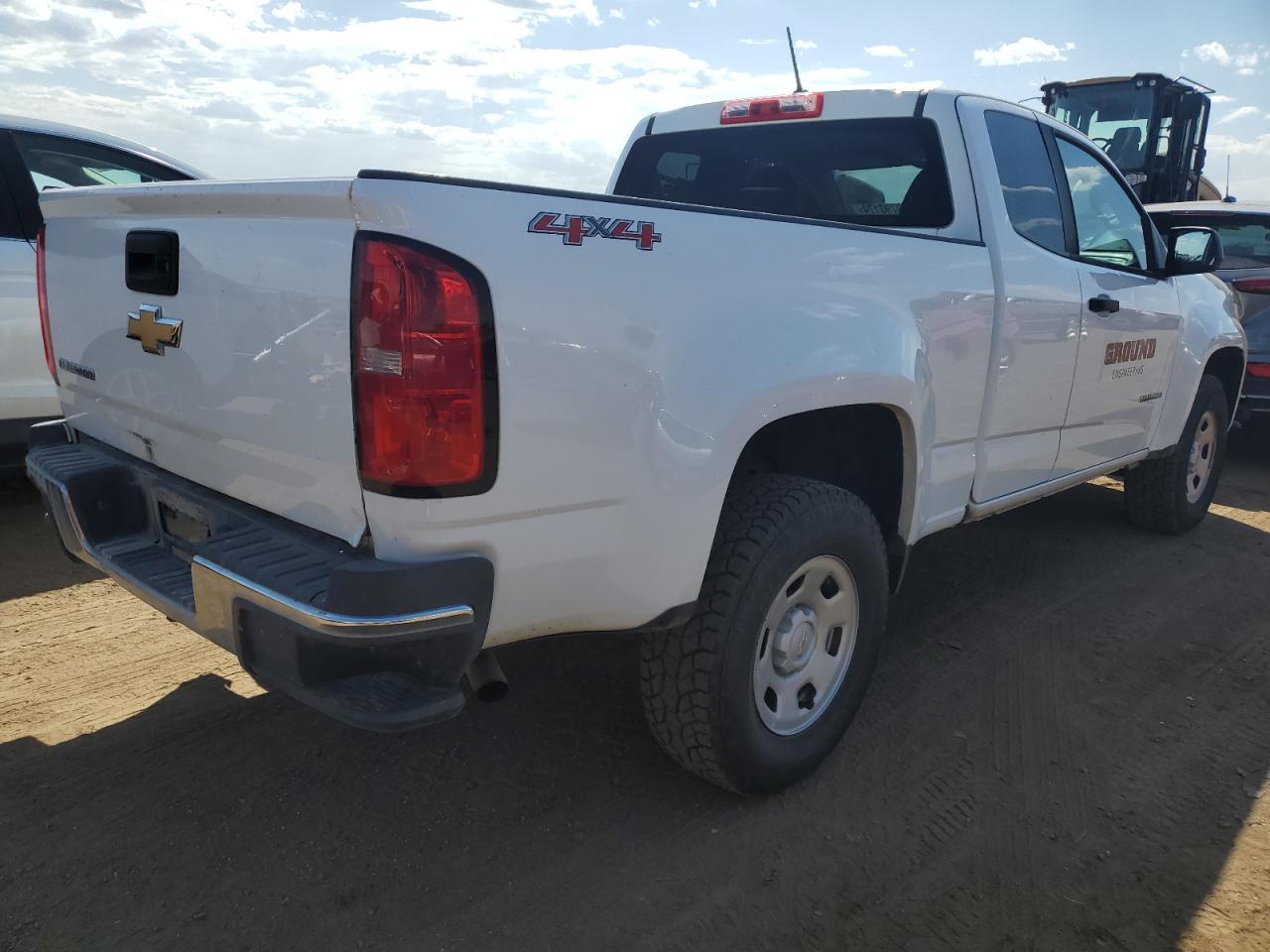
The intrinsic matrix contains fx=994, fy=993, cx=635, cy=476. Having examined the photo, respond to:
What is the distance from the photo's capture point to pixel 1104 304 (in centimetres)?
380

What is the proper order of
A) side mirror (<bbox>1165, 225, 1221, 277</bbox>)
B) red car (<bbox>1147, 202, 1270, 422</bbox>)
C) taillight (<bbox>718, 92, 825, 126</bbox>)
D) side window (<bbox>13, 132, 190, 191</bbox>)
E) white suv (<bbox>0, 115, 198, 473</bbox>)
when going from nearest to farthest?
1. taillight (<bbox>718, 92, 825, 126</bbox>)
2. side mirror (<bbox>1165, 225, 1221, 277</bbox>)
3. white suv (<bbox>0, 115, 198, 473</bbox>)
4. side window (<bbox>13, 132, 190, 191</bbox>)
5. red car (<bbox>1147, 202, 1270, 422</bbox>)

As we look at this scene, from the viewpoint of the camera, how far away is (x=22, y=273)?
4492mm

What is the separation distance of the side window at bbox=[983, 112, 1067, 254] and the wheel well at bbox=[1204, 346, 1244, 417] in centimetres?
194

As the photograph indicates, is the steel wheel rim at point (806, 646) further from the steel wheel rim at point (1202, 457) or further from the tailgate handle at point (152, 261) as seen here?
the steel wheel rim at point (1202, 457)

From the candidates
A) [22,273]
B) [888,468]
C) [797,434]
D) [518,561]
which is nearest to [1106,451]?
[888,468]

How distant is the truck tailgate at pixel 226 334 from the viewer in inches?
76.1

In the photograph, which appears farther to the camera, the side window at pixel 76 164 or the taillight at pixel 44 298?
the side window at pixel 76 164

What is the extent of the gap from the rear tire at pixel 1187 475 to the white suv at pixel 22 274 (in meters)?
5.10

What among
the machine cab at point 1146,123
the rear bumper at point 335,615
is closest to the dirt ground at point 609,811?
the rear bumper at point 335,615

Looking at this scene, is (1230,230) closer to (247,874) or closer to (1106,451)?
(1106,451)

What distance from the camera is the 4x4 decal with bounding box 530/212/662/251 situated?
6.38 feet

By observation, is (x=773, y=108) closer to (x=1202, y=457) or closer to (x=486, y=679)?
(x=486, y=679)

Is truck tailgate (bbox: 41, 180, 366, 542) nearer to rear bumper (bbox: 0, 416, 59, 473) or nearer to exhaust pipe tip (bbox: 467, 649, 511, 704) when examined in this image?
exhaust pipe tip (bbox: 467, 649, 511, 704)

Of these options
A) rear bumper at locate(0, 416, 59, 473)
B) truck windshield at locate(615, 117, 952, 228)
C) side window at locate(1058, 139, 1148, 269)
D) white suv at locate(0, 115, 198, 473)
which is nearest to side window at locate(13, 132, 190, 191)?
white suv at locate(0, 115, 198, 473)
